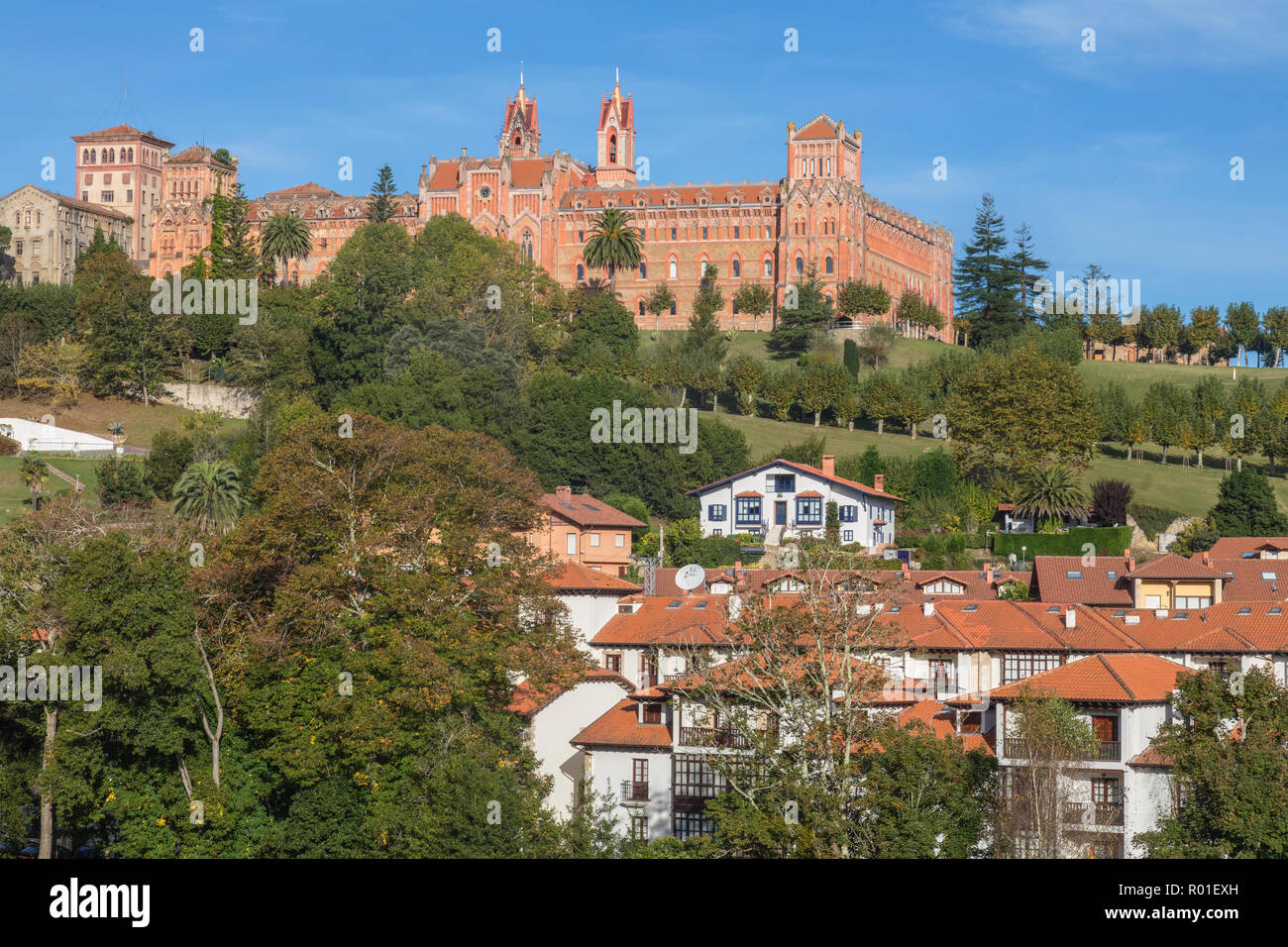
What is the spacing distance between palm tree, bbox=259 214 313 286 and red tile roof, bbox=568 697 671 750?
323 ft

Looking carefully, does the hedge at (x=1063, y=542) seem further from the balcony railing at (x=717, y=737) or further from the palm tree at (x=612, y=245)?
the palm tree at (x=612, y=245)

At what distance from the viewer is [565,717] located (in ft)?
161

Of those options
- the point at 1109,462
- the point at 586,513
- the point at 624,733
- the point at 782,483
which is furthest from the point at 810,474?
the point at 624,733

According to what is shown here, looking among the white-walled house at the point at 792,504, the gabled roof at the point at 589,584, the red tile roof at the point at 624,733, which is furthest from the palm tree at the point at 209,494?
the red tile roof at the point at 624,733

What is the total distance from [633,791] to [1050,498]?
4618 centimetres

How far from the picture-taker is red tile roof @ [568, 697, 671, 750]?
44.1 metres

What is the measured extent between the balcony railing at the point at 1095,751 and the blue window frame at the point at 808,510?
45.0 meters

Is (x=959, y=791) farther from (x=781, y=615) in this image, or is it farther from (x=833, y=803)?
(x=781, y=615)

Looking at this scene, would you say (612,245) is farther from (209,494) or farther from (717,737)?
(717,737)

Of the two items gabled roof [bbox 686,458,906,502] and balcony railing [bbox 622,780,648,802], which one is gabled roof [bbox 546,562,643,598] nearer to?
balcony railing [bbox 622,780,648,802]

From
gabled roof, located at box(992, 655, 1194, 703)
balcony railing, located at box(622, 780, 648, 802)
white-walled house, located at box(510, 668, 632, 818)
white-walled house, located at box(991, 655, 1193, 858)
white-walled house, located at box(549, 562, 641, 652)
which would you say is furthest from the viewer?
white-walled house, located at box(549, 562, 641, 652)

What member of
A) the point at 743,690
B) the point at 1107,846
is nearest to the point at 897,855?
the point at 743,690

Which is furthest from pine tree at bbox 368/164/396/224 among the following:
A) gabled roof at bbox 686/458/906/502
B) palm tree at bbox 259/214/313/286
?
gabled roof at bbox 686/458/906/502
